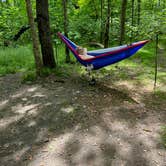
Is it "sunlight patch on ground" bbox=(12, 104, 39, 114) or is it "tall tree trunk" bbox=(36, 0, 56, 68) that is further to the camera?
"tall tree trunk" bbox=(36, 0, 56, 68)

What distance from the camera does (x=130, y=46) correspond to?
3.17 m

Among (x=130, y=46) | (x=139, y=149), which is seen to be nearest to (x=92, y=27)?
(x=130, y=46)

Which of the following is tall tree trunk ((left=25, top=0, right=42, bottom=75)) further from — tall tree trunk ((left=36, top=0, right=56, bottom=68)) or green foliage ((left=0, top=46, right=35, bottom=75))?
green foliage ((left=0, top=46, right=35, bottom=75))

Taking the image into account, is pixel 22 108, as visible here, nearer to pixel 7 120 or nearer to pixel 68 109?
pixel 7 120

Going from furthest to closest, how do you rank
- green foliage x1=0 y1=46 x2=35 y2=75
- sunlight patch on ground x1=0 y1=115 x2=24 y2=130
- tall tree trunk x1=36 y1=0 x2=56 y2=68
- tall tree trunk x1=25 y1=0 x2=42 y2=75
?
green foliage x1=0 y1=46 x2=35 y2=75 < tall tree trunk x1=36 y1=0 x2=56 y2=68 < tall tree trunk x1=25 y1=0 x2=42 y2=75 < sunlight patch on ground x1=0 y1=115 x2=24 y2=130

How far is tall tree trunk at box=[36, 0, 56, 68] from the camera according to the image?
391 centimetres

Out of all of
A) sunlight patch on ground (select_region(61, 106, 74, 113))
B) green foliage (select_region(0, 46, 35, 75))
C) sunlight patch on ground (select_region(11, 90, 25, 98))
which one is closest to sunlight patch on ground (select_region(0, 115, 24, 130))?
sunlight patch on ground (select_region(61, 106, 74, 113))

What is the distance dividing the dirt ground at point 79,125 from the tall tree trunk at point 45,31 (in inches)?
27.3

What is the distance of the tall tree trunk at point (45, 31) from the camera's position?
3908mm

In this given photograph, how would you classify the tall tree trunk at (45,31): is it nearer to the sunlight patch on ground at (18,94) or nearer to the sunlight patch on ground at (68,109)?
the sunlight patch on ground at (18,94)

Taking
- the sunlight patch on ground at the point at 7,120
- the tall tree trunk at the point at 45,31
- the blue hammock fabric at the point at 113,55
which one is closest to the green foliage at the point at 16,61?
the tall tree trunk at the point at 45,31

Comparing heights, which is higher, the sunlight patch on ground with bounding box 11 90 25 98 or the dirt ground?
the sunlight patch on ground with bounding box 11 90 25 98

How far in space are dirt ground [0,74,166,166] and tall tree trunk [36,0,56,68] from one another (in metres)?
0.69

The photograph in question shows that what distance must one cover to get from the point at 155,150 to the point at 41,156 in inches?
43.3
